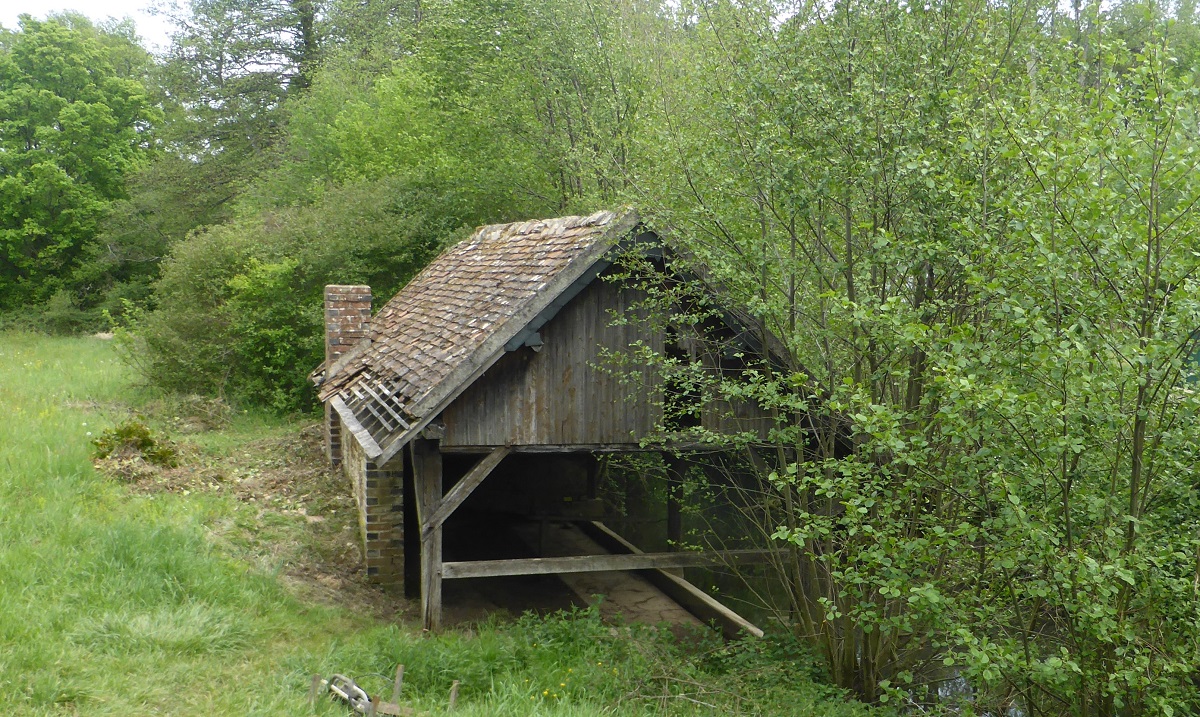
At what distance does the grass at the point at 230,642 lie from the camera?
664 centimetres

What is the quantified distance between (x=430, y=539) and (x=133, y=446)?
17.8 feet

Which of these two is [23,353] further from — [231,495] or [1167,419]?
[1167,419]

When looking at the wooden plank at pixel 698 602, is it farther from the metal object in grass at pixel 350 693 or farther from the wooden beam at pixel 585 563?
the metal object in grass at pixel 350 693

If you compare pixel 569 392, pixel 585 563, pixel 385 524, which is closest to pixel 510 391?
pixel 569 392

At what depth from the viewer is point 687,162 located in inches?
330

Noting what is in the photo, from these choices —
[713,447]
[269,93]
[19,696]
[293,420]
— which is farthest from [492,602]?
[269,93]

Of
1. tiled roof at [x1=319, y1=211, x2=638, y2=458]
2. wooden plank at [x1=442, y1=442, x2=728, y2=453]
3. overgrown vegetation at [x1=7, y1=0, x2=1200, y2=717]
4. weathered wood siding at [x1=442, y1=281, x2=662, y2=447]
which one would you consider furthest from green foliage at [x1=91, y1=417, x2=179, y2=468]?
overgrown vegetation at [x1=7, y1=0, x2=1200, y2=717]

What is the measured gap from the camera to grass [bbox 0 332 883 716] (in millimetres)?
6637

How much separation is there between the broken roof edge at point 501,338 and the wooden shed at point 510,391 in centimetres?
1

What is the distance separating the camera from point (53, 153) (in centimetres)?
3231

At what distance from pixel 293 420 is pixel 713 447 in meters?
11.1

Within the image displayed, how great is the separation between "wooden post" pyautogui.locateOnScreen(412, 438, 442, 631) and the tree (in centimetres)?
2769

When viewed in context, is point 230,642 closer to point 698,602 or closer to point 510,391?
point 510,391

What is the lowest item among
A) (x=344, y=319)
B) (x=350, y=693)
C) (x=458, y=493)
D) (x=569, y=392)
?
(x=350, y=693)
